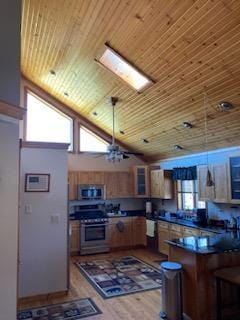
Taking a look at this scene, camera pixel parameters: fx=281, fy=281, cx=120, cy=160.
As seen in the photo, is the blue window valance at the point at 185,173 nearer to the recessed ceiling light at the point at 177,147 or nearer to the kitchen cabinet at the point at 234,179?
the recessed ceiling light at the point at 177,147

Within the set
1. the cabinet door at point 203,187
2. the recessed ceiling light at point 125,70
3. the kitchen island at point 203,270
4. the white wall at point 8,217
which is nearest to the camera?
the white wall at point 8,217

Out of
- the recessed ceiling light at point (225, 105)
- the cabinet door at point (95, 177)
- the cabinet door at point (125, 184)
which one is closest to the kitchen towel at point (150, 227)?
the cabinet door at point (125, 184)

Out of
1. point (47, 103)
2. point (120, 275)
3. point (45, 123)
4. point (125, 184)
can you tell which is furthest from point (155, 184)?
point (47, 103)

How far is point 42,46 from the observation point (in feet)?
17.3

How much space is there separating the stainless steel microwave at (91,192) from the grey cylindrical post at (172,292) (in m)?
4.21

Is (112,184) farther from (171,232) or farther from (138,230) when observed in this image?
(171,232)

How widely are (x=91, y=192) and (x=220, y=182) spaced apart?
3614 millimetres

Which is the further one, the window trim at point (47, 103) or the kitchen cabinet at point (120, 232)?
the kitchen cabinet at point (120, 232)

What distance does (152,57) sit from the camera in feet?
13.5

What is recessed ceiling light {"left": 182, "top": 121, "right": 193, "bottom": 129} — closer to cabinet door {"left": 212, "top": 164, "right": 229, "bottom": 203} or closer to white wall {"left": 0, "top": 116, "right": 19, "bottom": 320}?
cabinet door {"left": 212, "top": 164, "right": 229, "bottom": 203}

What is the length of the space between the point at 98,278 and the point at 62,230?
4.58ft

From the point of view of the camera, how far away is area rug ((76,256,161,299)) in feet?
15.8

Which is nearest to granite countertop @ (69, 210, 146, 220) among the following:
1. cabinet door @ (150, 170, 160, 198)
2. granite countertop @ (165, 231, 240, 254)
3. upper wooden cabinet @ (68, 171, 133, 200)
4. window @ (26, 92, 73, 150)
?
upper wooden cabinet @ (68, 171, 133, 200)

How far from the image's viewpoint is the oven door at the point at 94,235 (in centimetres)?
727
